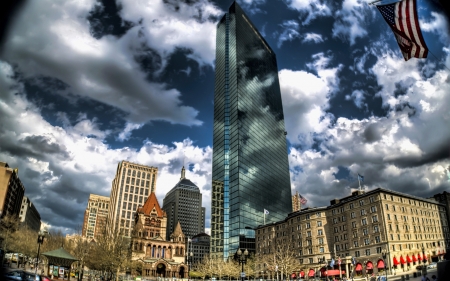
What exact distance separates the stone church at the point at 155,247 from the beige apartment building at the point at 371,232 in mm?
42292

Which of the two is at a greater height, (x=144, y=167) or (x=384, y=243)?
(x=144, y=167)

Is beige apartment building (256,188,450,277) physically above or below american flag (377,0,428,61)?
below

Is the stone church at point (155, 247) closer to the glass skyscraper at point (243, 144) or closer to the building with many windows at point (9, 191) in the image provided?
the glass skyscraper at point (243, 144)

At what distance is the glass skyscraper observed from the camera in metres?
100

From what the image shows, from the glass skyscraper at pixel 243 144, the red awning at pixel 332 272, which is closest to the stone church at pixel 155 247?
the glass skyscraper at pixel 243 144

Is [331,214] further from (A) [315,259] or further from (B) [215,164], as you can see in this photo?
(B) [215,164]

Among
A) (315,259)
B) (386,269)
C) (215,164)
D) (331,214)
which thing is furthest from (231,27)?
(386,269)

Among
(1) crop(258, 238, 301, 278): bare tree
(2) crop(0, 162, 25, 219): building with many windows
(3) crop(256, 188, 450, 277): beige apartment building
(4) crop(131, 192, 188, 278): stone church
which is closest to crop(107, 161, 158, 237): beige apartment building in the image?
(2) crop(0, 162, 25, 219): building with many windows

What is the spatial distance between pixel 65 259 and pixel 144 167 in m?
150

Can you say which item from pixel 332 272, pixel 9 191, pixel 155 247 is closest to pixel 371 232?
pixel 332 272

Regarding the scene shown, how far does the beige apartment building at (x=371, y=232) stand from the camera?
208ft

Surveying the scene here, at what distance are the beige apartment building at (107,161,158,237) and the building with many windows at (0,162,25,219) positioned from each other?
47.3m

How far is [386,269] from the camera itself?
197 feet

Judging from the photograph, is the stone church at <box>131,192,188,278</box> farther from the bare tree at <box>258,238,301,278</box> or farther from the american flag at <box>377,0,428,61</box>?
the american flag at <box>377,0,428,61</box>
